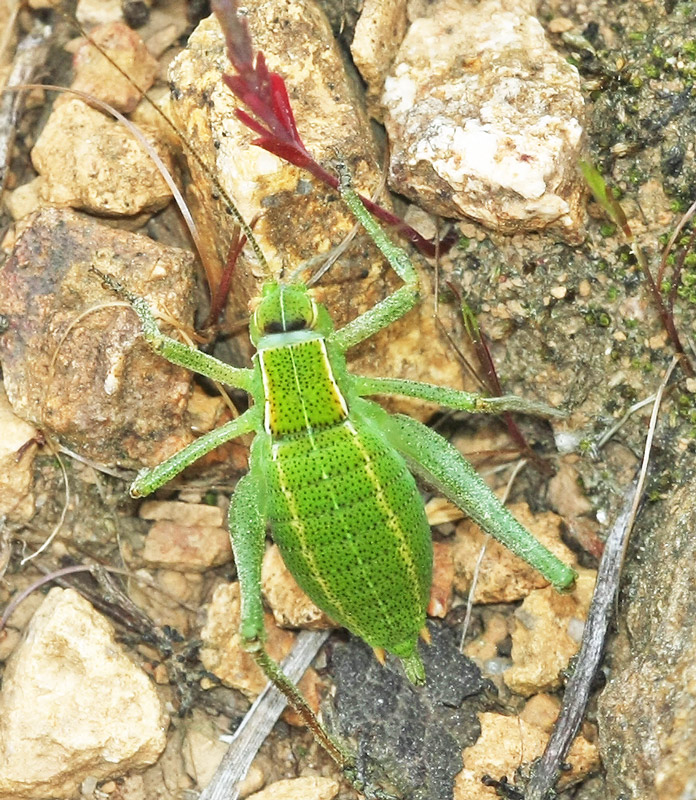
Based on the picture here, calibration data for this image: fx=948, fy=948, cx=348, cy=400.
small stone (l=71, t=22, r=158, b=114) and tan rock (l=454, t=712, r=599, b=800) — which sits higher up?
small stone (l=71, t=22, r=158, b=114)

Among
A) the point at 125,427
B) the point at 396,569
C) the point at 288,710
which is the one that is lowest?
the point at 288,710

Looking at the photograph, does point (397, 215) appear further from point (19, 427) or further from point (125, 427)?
point (19, 427)

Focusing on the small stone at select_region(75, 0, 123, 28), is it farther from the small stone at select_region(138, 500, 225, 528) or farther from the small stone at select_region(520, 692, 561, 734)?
the small stone at select_region(520, 692, 561, 734)

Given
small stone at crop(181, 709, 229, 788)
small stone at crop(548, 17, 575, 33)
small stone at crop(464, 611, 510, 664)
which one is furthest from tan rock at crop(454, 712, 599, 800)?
small stone at crop(548, 17, 575, 33)

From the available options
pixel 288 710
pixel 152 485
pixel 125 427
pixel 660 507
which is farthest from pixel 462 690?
pixel 125 427

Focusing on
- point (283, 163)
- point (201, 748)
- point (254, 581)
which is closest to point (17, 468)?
point (254, 581)

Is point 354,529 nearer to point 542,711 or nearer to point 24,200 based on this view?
point 542,711

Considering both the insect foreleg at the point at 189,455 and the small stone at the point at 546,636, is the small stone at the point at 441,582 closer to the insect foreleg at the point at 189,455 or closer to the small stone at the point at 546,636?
the small stone at the point at 546,636
